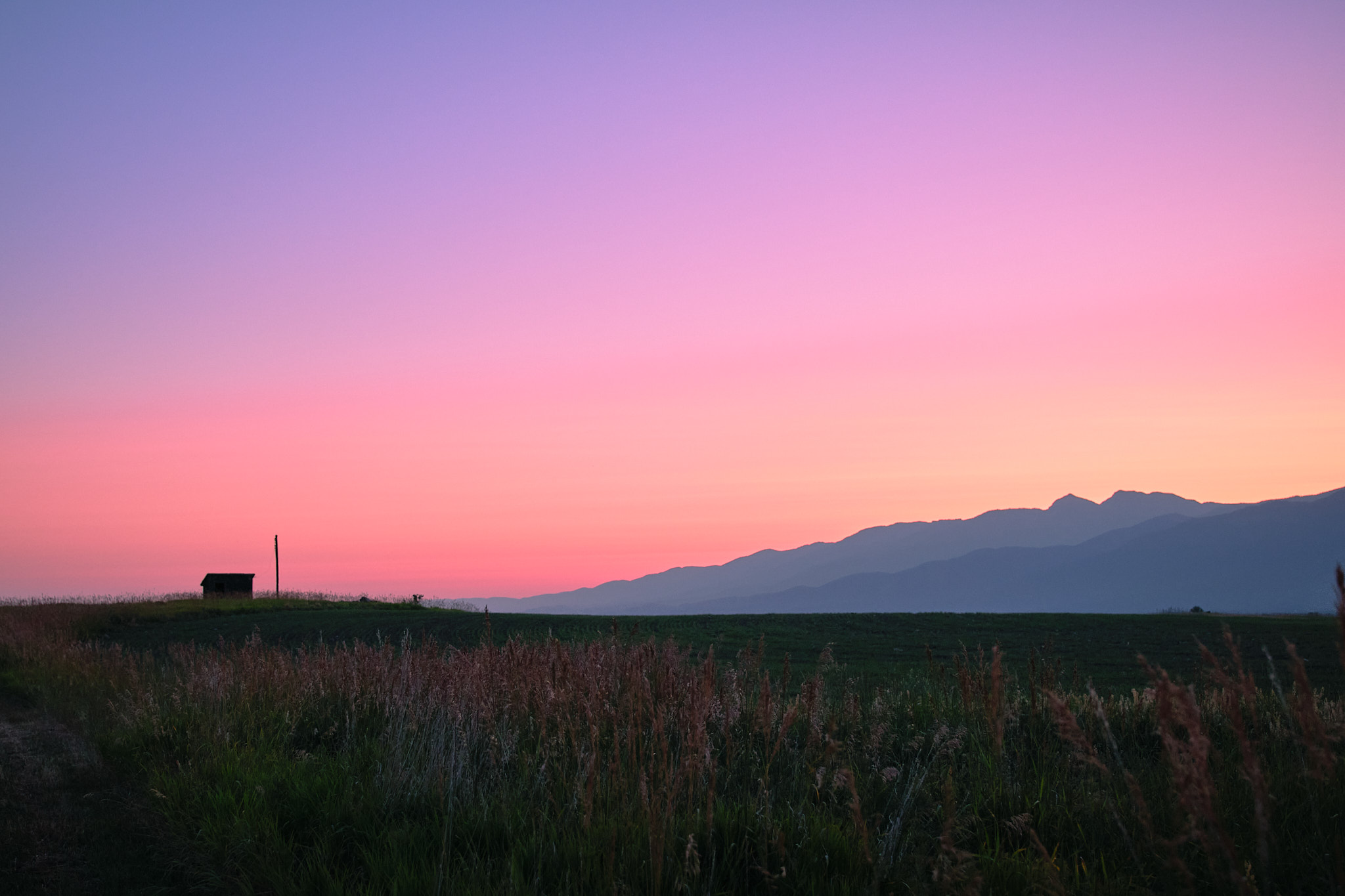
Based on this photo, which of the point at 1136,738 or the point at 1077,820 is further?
the point at 1136,738

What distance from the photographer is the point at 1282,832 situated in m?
4.53

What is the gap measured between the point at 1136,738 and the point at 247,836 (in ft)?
25.5

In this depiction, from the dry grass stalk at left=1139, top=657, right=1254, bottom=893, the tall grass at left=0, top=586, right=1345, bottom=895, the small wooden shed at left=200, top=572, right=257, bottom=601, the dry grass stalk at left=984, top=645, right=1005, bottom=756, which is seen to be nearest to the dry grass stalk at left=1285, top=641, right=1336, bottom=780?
the tall grass at left=0, top=586, right=1345, bottom=895

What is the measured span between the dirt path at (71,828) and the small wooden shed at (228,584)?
5373 centimetres

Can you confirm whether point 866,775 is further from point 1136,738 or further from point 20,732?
point 20,732

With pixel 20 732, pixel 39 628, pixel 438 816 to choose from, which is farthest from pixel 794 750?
pixel 39 628

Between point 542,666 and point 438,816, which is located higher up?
point 542,666

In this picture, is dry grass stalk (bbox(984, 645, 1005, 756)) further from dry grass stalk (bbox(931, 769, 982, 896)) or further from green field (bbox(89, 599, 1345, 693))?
green field (bbox(89, 599, 1345, 693))

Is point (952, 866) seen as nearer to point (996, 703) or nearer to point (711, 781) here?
point (711, 781)

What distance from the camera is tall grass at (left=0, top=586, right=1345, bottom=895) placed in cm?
375

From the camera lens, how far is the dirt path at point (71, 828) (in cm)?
523

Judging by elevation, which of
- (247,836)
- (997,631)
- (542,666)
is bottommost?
(997,631)

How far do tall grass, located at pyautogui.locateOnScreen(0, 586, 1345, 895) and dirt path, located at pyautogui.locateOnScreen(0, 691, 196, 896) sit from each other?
0.89 feet

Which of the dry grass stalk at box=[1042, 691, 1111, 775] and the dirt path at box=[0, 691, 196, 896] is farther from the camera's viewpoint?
the dirt path at box=[0, 691, 196, 896]
